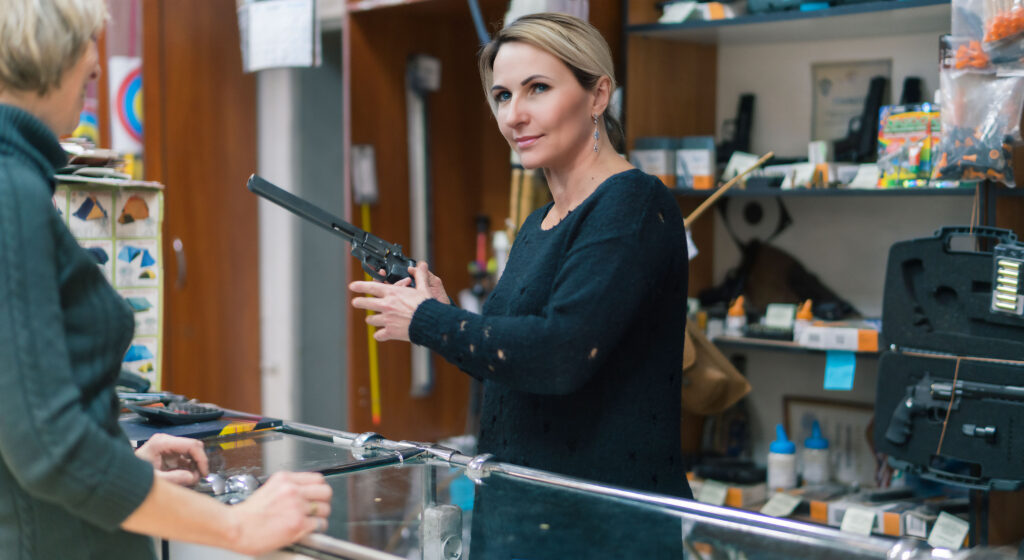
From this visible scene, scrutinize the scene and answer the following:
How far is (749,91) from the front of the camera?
3.43 m

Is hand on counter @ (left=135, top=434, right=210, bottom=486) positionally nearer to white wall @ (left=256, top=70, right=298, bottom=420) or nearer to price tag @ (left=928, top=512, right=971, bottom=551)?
price tag @ (left=928, top=512, right=971, bottom=551)

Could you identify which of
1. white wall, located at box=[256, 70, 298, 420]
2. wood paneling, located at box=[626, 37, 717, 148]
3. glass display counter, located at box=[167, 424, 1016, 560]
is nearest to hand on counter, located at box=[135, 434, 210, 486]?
glass display counter, located at box=[167, 424, 1016, 560]

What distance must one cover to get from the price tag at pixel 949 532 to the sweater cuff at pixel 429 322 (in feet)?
5.75

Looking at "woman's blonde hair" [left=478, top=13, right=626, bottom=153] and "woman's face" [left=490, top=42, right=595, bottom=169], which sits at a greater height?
"woman's blonde hair" [left=478, top=13, right=626, bottom=153]

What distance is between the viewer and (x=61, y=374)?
864 mm

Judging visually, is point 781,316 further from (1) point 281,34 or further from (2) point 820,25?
(1) point 281,34

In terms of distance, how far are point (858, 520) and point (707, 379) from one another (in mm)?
570

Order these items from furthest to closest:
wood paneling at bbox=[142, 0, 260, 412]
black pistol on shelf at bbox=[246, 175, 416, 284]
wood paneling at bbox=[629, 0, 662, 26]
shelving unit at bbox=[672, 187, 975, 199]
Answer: wood paneling at bbox=[142, 0, 260, 412], wood paneling at bbox=[629, 0, 662, 26], shelving unit at bbox=[672, 187, 975, 199], black pistol on shelf at bbox=[246, 175, 416, 284]

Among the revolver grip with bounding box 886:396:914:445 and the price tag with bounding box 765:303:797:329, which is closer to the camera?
the revolver grip with bounding box 886:396:914:445

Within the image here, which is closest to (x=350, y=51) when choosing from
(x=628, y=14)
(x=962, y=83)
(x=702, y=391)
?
(x=628, y=14)

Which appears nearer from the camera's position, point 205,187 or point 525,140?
point 525,140

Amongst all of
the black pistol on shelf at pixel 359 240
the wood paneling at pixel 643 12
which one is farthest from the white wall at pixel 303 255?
the black pistol on shelf at pixel 359 240

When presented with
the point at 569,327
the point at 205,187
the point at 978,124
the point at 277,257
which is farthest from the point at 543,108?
the point at 277,257

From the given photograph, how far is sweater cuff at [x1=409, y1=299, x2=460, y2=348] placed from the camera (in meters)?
1.42
